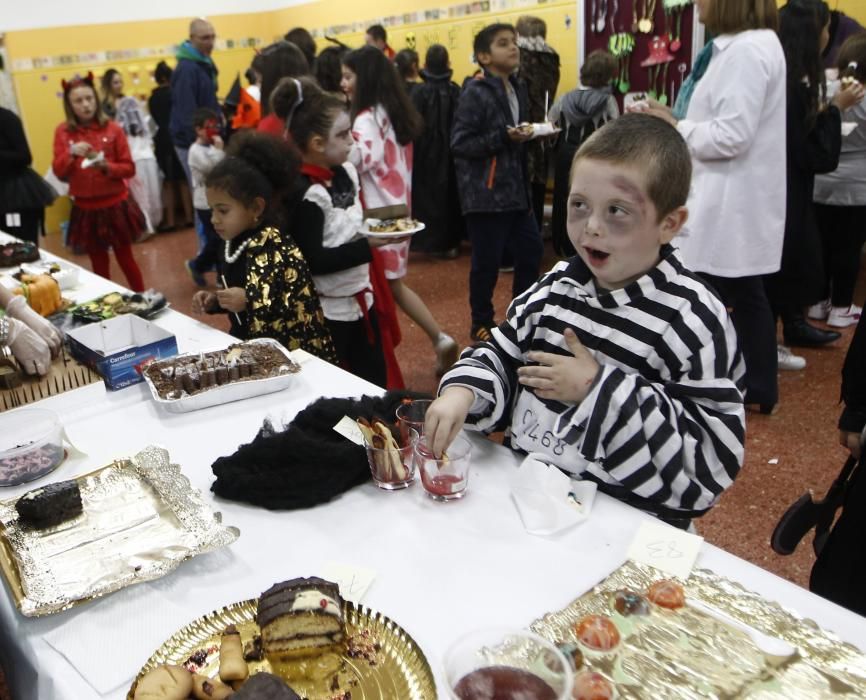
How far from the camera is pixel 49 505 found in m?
1.20

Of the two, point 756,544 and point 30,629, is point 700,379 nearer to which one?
point 30,629

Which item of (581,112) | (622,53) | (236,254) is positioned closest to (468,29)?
(622,53)

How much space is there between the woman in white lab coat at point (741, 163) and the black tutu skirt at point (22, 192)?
369 cm

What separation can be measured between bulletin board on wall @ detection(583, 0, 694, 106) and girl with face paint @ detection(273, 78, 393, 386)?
292 centimetres

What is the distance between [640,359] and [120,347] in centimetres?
147

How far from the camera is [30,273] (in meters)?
2.72

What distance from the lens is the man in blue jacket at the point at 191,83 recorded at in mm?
5328

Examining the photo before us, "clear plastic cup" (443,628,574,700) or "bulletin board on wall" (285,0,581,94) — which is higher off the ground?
"bulletin board on wall" (285,0,581,94)

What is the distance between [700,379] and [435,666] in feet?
2.01

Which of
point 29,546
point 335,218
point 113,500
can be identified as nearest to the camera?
point 29,546

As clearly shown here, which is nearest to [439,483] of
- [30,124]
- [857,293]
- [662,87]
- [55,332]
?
[55,332]

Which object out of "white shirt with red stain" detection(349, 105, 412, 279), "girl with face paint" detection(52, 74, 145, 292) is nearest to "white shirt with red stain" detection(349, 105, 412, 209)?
"white shirt with red stain" detection(349, 105, 412, 279)

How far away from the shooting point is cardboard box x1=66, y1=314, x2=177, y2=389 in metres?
1.72

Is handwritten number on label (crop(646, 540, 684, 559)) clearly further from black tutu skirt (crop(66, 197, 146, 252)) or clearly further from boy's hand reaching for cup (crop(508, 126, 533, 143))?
black tutu skirt (crop(66, 197, 146, 252))
